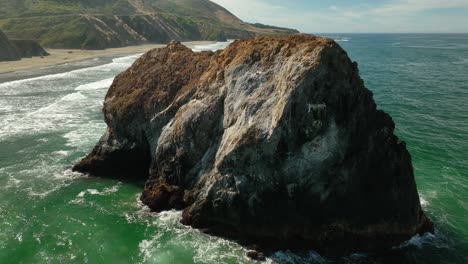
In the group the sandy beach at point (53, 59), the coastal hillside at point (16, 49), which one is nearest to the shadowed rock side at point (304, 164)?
the sandy beach at point (53, 59)

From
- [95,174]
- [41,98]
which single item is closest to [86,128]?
[95,174]

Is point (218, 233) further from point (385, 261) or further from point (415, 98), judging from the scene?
point (415, 98)

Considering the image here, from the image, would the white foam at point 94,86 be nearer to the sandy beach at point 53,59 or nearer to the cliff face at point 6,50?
the sandy beach at point 53,59

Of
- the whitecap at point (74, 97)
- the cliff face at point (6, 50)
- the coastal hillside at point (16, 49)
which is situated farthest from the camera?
the coastal hillside at point (16, 49)

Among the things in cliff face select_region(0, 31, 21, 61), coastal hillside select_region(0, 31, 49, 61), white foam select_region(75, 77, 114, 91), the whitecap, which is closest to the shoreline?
cliff face select_region(0, 31, 21, 61)

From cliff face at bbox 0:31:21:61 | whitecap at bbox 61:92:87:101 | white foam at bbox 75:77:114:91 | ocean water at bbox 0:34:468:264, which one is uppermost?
cliff face at bbox 0:31:21:61

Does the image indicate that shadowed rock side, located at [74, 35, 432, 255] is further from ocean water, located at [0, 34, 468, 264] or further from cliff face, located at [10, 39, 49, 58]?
cliff face, located at [10, 39, 49, 58]

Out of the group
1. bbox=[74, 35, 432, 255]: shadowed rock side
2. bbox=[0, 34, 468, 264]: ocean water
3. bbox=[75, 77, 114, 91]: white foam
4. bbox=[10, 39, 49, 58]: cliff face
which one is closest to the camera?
bbox=[0, 34, 468, 264]: ocean water
